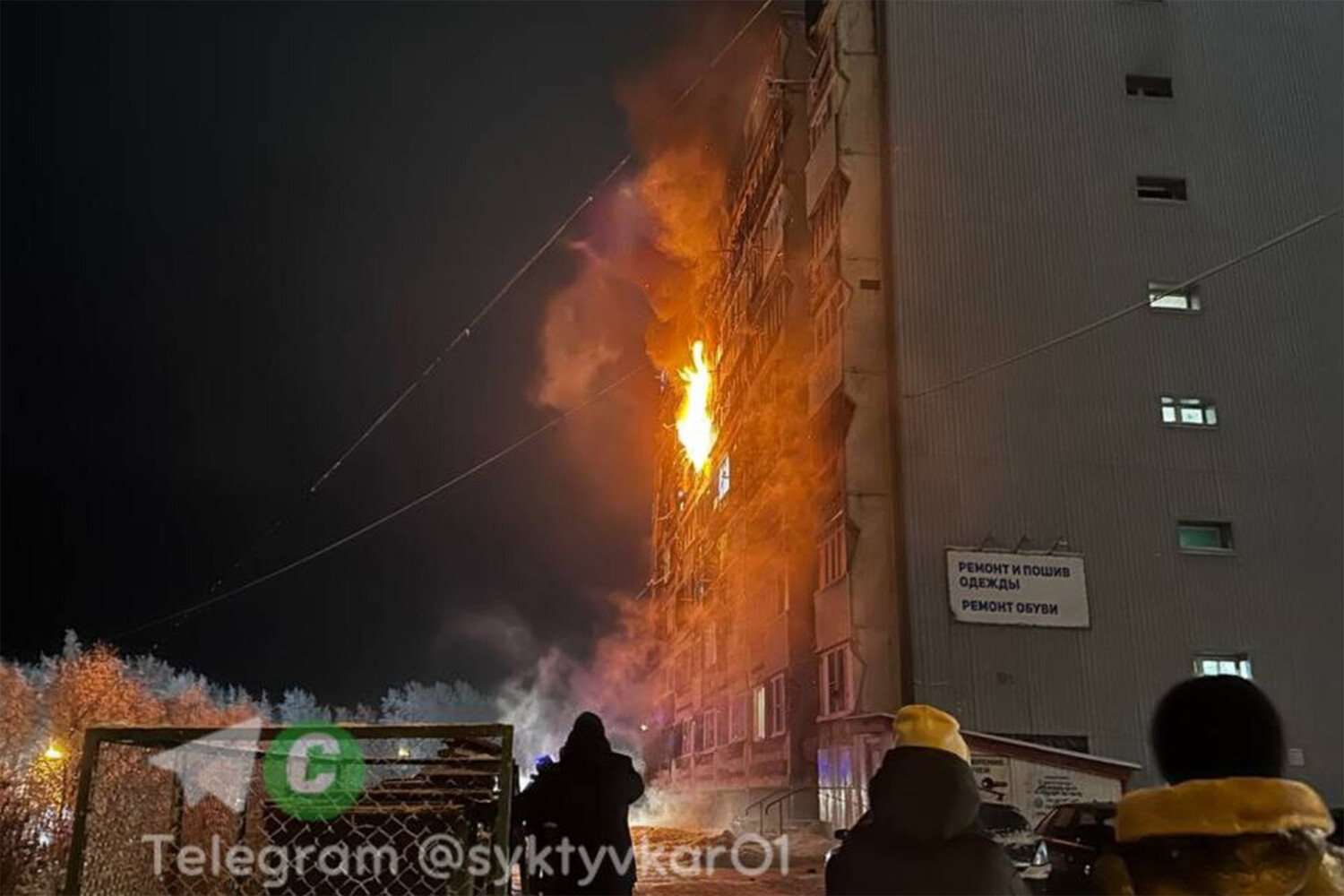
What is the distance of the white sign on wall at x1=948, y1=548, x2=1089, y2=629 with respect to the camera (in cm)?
2353

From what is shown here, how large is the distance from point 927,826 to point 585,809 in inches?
129

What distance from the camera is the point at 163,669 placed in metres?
83.2

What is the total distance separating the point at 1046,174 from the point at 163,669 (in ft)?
260

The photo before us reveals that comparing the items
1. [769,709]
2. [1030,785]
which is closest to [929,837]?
[1030,785]

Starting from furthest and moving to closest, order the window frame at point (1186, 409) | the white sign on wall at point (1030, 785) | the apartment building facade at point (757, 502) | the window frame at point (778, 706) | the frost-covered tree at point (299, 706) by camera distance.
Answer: the frost-covered tree at point (299, 706) < the apartment building facade at point (757, 502) < the window frame at point (778, 706) < the window frame at point (1186, 409) < the white sign on wall at point (1030, 785)

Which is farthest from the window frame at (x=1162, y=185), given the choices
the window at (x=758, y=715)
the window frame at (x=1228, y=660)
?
the window at (x=758, y=715)

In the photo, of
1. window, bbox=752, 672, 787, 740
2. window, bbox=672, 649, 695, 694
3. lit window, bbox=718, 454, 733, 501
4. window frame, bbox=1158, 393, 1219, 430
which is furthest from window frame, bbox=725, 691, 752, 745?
window frame, bbox=1158, 393, 1219, 430

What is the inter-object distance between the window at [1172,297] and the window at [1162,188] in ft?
8.02

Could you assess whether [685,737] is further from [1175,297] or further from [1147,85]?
[1147,85]

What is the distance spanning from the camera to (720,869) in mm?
20484

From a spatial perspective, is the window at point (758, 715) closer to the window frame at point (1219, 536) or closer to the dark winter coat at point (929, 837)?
the window frame at point (1219, 536)

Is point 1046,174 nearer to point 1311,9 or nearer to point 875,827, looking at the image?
point 1311,9

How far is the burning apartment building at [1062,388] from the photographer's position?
23578 millimetres

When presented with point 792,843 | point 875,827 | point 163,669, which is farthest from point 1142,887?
point 163,669
